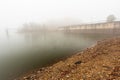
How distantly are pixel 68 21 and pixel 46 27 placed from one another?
44730 mm

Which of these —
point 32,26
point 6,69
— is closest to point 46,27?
point 32,26

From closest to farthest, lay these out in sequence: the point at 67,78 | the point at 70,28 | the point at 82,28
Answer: the point at 67,78, the point at 82,28, the point at 70,28

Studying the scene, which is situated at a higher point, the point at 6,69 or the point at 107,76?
the point at 107,76

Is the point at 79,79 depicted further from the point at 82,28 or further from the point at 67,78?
the point at 82,28

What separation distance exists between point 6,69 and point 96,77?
43.8 ft

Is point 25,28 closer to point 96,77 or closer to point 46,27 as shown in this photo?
point 46,27

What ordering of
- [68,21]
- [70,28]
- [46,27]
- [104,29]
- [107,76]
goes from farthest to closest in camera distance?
1. [68,21]
2. [46,27]
3. [70,28]
4. [104,29]
5. [107,76]

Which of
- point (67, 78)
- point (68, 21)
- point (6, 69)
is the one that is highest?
point (68, 21)

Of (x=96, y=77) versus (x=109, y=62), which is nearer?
(x=96, y=77)

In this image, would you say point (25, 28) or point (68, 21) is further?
point (68, 21)

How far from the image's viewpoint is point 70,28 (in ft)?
309

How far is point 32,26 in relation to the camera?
134 meters

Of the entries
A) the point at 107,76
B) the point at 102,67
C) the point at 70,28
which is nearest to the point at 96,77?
the point at 107,76

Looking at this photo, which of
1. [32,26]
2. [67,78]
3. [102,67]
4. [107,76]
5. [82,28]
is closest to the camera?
[107,76]
